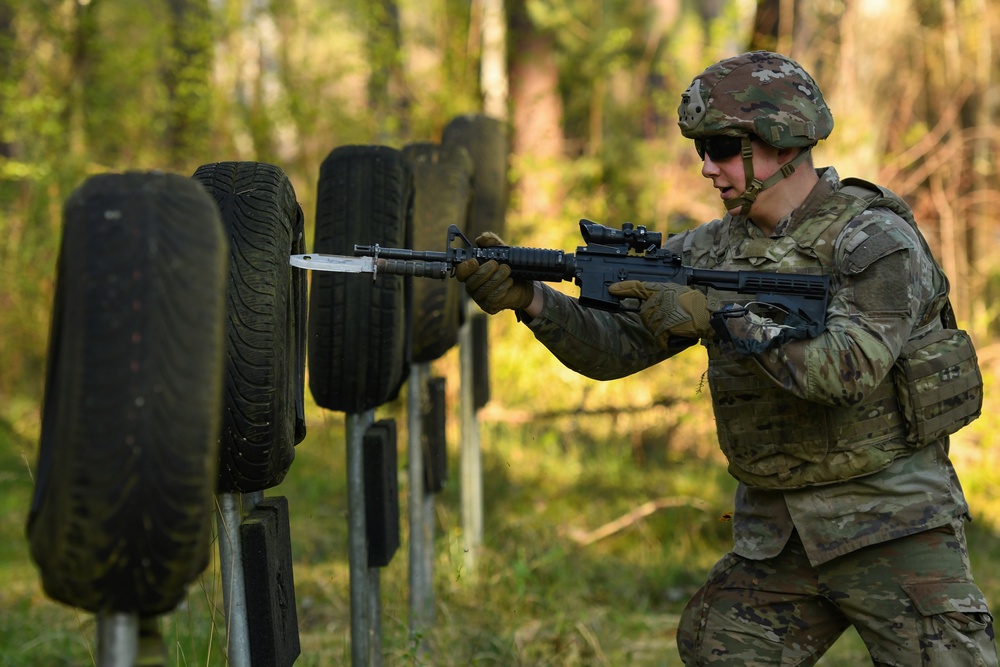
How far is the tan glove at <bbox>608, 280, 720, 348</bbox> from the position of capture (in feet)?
9.87

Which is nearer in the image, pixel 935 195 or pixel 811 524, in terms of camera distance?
pixel 811 524

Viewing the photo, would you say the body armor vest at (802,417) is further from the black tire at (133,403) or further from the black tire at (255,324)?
the black tire at (133,403)

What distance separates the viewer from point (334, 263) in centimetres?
291

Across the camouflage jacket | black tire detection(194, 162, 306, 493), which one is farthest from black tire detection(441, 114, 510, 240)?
black tire detection(194, 162, 306, 493)

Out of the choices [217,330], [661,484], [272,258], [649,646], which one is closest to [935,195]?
[661,484]

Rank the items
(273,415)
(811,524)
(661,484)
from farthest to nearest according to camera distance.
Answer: (661,484), (811,524), (273,415)

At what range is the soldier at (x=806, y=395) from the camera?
291cm

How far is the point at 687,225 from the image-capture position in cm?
849

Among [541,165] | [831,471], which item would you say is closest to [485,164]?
[541,165]

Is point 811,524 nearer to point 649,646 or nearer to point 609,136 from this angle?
point 649,646

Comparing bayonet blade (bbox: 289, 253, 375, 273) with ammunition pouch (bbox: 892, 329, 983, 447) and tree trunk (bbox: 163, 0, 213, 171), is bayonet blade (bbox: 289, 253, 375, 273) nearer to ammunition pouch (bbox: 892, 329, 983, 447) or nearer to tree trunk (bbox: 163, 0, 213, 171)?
ammunition pouch (bbox: 892, 329, 983, 447)

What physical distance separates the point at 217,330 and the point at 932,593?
209cm

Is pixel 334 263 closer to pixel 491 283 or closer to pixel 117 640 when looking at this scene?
pixel 491 283

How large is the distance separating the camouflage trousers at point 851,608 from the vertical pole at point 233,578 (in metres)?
1.33
